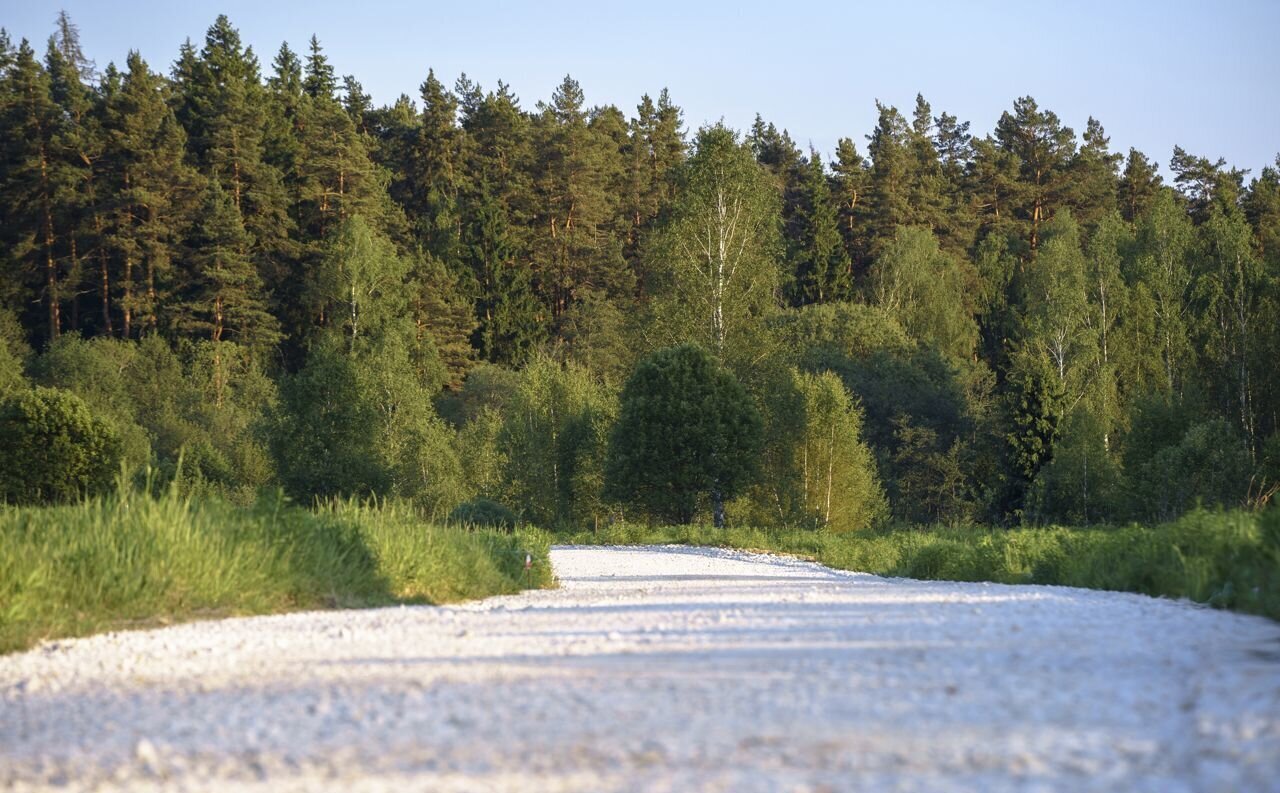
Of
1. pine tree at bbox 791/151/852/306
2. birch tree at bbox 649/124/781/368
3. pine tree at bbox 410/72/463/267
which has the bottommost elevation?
birch tree at bbox 649/124/781/368

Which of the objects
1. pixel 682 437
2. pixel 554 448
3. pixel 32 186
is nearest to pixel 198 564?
pixel 682 437

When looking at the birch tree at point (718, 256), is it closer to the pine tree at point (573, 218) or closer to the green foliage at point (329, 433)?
the green foliage at point (329, 433)

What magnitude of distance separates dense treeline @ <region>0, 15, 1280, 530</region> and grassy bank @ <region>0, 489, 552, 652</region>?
89.3 feet

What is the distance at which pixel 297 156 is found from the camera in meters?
68.5

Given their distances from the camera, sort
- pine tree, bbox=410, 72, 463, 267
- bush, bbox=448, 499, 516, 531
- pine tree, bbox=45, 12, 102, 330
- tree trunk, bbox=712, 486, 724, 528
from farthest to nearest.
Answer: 1. pine tree, bbox=410, 72, 463, 267
2. pine tree, bbox=45, 12, 102, 330
3. tree trunk, bbox=712, 486, 724, 528
4. bush, bbox=448, 499, 516, 531

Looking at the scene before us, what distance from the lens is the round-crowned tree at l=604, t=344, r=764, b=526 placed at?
126ft

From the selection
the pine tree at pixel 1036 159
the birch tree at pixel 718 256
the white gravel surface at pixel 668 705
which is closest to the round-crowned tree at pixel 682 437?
the birch tree at pixel 718 256

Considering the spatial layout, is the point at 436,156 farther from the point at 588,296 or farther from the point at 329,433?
the point at 329,433

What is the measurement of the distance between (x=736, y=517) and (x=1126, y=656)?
136ft

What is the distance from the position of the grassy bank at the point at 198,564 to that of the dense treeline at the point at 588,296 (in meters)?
27.2

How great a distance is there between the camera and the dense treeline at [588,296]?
152 ft

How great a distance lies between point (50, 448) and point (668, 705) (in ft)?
120

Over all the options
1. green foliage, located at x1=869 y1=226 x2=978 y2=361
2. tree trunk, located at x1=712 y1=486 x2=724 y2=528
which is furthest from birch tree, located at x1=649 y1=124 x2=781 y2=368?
green foliage, located at x1=869 y1=226 x2=978 y2=361

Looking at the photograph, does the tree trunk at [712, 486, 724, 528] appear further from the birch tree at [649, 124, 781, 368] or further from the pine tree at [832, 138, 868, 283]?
the pine tree at [832, 138, 868, 283]
